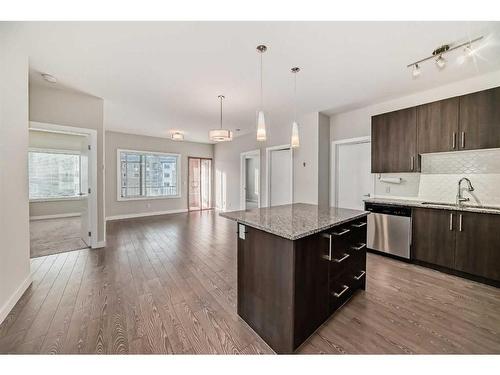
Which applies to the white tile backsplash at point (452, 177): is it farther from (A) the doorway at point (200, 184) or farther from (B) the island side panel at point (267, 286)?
(A) the doorway at point (200, 184)

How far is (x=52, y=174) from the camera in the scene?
21.2 ft

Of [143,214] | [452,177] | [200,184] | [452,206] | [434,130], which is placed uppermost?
[434,130]

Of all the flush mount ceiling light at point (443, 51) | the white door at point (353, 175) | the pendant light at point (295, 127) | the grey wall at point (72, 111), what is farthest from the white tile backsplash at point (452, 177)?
the grey wall at point (72, 111)

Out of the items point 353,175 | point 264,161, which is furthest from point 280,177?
point 353,175

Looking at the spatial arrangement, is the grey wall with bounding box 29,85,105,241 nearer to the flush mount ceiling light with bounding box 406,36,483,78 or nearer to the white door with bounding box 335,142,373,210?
the white door with bounding box 335,142,373,210

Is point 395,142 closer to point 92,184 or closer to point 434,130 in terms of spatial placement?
point 434,130

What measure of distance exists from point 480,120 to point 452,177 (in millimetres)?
820

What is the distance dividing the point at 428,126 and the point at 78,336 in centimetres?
463

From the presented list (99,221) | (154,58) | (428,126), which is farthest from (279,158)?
(99,221)

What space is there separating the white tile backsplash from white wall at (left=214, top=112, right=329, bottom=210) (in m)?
1.44

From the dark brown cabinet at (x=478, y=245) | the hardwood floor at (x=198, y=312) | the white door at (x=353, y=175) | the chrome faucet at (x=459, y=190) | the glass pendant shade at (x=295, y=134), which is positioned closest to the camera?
the hardwood floor at (x=198, y=312)

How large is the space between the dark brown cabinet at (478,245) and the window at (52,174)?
30.5 feet

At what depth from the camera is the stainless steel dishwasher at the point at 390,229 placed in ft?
10.2
